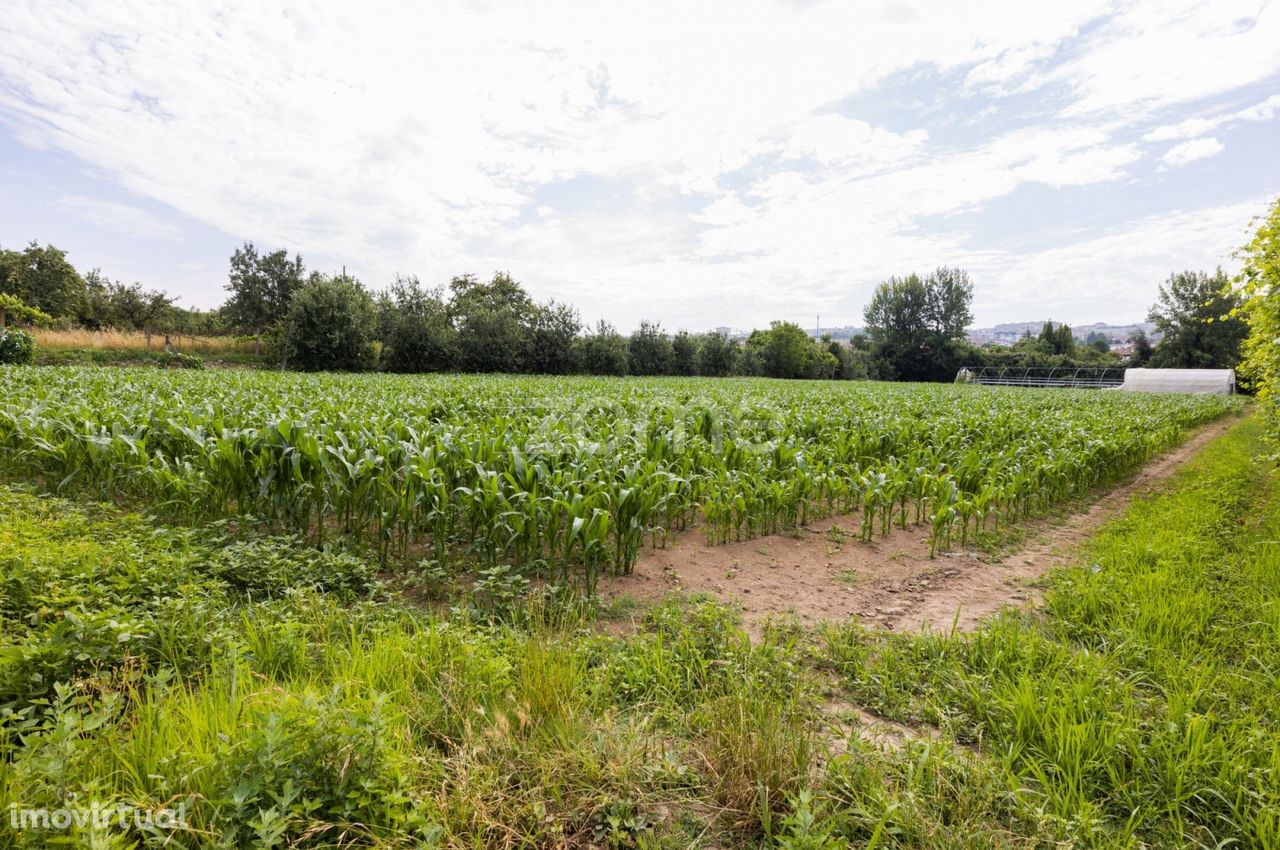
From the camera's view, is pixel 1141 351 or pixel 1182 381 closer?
pixel 1182 381

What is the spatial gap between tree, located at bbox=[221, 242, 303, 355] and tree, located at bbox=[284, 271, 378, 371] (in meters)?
19.5

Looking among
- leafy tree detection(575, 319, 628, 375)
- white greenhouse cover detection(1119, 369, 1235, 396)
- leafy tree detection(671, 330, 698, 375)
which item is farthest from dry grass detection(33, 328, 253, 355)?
white greenhouse cover detection(1119, 369, 1235, 396)

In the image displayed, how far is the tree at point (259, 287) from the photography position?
1946 inches

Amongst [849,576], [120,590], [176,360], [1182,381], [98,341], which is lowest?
[849,576]

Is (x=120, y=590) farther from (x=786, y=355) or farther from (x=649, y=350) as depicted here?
(x=786, y=355)

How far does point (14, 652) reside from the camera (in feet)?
7.16

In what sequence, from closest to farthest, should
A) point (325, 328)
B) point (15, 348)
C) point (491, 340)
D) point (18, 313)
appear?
point (15, 348) < point (18, 313) < point (325, 328) < point (491, 340)

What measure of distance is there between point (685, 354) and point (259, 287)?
3904cm

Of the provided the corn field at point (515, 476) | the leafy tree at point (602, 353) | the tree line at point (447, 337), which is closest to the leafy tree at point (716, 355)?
the tree line at point (447, 337)

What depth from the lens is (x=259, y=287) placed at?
49.5 meters

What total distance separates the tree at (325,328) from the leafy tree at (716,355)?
26925 mm

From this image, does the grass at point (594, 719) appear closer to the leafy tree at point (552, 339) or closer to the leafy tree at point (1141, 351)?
the leafy tree at point (552, 339)

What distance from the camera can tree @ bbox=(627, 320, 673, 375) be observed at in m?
45.3

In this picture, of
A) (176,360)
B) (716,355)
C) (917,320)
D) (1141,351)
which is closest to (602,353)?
(716,355)
